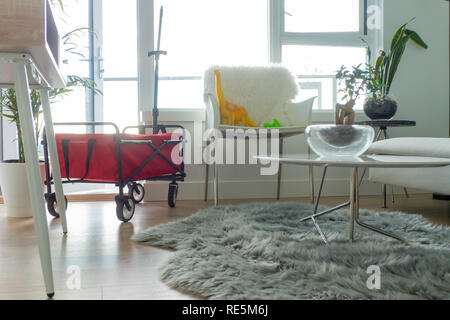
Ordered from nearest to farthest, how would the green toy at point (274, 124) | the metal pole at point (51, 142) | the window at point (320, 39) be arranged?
the metal pole at point (51, 142) < the green toy at point (274, 124) < the window at point (320, 39)

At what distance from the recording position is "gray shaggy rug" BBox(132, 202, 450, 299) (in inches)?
32.6

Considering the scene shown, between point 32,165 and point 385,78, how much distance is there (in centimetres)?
243

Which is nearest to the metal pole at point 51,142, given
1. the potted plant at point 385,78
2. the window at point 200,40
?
the window at point 200,40

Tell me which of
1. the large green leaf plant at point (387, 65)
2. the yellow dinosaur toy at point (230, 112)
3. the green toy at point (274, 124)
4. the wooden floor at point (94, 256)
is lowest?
the wooden floor at point (94, 256)

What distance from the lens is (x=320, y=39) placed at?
2990 millimetres

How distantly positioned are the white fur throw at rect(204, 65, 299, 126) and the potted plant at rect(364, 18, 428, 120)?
1.59 feet

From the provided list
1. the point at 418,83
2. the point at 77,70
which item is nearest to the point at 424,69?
the point at 418,83

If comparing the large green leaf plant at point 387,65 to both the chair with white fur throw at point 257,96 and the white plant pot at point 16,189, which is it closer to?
the chair with white fur throw at point 257,96

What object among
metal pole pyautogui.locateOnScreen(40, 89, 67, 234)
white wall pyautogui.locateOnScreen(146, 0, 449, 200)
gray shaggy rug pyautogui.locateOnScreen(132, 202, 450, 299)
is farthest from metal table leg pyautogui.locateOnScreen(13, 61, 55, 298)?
white wall pyautogui.locateOnScreen(146, 0, 449, 200)

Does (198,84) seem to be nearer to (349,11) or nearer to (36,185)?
(349,11)

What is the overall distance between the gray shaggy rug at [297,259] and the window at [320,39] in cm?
157

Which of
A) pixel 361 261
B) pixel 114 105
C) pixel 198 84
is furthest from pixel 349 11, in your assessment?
pixel 361 261

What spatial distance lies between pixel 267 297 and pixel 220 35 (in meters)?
2.43

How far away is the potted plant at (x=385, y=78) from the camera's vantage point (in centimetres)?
252
